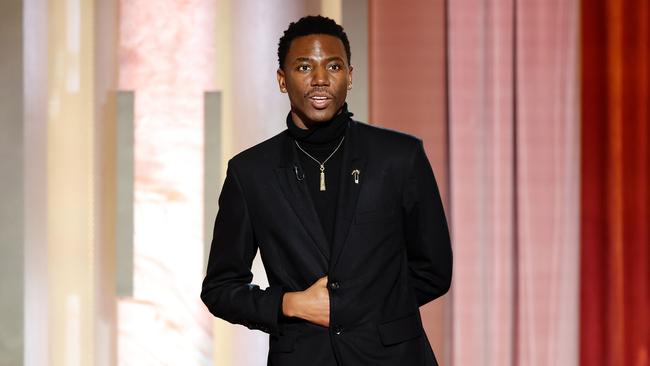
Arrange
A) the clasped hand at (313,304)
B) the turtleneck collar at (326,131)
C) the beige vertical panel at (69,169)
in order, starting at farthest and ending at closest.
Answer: the beige vertical panel at (69,169)
the turtleneck collar at (326,131)
the clasped hand at (313,304)

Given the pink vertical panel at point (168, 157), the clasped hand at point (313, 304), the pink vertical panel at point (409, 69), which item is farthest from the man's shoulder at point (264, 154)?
the pink vertical panel at point (168, 157)

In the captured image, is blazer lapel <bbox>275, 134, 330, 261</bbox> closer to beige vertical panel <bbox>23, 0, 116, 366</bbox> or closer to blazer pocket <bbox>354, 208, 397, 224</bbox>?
blazer pocket <bbox>354, 208, 397, 224</bbox>

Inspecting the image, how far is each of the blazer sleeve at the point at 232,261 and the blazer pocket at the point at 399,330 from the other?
0.17 metres

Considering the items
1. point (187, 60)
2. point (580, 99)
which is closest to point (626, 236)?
point (580, 99)

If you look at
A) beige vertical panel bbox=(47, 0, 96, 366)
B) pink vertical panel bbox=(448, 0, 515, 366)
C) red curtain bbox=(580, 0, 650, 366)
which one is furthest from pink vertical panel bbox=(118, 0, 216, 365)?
red curtain bbox=(580, 0, 650, 366)

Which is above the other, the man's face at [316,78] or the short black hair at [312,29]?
the short black hair at [312,29]

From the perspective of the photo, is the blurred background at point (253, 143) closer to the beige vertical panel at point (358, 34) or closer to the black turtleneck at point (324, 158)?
the beige vertical panel at point (358, 34)

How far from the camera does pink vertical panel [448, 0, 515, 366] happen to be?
2.57 meters

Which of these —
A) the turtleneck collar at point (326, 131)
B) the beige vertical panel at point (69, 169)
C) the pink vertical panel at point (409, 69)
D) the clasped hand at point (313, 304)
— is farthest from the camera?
the beige vertical panel at point (69, 169)

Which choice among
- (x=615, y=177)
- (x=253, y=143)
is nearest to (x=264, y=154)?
(x=253, y=143)

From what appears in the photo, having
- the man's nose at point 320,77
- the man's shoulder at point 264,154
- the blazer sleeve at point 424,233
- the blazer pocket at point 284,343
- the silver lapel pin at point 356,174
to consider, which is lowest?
the blazer pocket at point 284,343

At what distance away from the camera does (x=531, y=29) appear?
8.54 ft

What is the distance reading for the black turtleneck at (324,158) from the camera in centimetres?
132

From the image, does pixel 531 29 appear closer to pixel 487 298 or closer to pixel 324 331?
pixel 487 298
